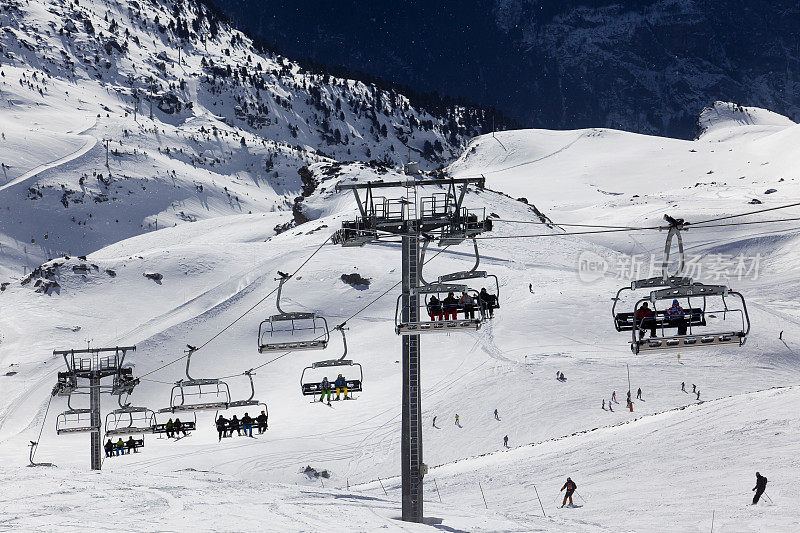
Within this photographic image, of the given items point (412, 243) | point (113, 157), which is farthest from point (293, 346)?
point (113, 157)

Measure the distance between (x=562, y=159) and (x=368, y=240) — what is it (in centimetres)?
15175

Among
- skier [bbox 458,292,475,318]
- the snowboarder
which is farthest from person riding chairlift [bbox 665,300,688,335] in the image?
the snowboarder

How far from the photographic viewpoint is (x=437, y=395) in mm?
47500

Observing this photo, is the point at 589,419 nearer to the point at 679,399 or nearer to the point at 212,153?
the point at 679,399

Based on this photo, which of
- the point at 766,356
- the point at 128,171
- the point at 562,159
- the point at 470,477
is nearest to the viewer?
the point at 470,477

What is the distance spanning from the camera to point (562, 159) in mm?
169250

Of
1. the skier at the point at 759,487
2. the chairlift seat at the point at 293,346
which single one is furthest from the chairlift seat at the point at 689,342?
the skier at the point at 759,487

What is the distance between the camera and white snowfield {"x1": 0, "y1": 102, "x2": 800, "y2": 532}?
79.1 feet

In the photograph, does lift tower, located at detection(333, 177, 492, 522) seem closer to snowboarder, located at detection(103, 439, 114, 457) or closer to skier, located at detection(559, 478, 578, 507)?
skier, located at detection(559, 478, 578, 507)

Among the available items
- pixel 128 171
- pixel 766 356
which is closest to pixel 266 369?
pixel 766 356

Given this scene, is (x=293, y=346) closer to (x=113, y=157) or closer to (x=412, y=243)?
(x=412, y=243)

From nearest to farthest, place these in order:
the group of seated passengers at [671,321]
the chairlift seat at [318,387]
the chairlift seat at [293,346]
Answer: the group of seated passengers at [671,321] → the chairlift seat at [293,346] → the chairlift seat at [318,387]

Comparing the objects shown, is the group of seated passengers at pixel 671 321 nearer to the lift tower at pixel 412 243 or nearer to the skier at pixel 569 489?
the lift tower at pixel 412 243

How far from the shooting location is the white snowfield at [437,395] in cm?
2411
